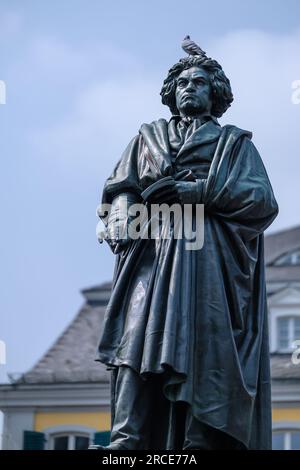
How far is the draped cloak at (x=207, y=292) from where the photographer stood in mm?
14047

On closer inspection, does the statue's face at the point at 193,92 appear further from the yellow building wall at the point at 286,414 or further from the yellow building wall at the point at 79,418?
the yellow building wall at the point at 79,418

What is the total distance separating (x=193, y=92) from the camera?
15305mm

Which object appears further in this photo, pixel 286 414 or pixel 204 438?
pixel 286 414

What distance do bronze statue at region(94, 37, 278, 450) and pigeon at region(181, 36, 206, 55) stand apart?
0.10 meters

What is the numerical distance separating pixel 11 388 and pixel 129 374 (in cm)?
3118

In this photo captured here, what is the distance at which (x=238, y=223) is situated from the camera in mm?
14680

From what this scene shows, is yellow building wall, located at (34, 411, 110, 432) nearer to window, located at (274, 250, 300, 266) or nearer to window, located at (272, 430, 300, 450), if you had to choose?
window, located at (272, 430, 300, 450)

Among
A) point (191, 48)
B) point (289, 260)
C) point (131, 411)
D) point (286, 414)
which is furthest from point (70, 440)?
point (131, 411)

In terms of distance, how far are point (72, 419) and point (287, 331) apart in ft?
21.0

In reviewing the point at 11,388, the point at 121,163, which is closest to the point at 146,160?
the point at 121,163

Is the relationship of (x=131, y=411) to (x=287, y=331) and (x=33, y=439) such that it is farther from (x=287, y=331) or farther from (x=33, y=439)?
(x=287, y=331)
